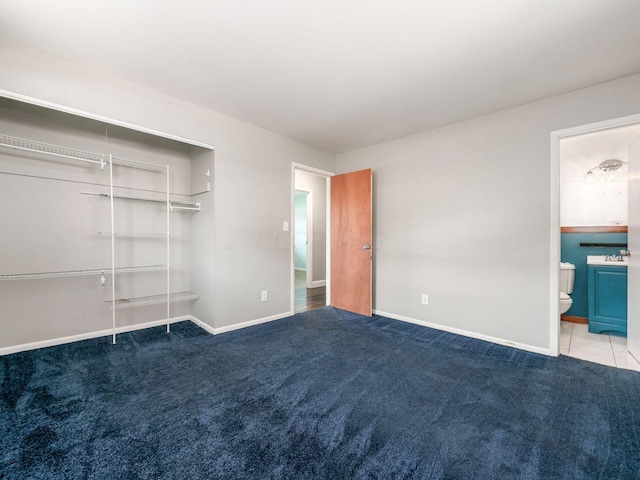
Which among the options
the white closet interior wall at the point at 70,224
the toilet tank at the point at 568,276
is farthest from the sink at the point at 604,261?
the white closet interior wall at the point at 70,224

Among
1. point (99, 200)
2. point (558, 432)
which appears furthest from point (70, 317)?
point (558, 432)

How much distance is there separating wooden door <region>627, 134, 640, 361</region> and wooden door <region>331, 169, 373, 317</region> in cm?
246

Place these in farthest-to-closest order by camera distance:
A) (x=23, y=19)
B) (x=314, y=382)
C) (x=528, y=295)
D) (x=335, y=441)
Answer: (x=528, y=295) < (x=314, y=382) < (x=23, y=19) < (x=335, y=441)

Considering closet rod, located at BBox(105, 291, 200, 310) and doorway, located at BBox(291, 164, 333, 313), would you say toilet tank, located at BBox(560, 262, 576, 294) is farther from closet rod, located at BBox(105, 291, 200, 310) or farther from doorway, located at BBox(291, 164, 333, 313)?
closet rod, located at BBox(105, 291, 200, 310)

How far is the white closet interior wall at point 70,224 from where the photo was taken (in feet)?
8.15

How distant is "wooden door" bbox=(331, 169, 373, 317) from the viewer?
3813 millimetres

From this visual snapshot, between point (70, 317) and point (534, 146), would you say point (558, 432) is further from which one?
point (70, 317)

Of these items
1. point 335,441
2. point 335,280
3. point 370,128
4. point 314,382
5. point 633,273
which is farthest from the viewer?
point 335,280

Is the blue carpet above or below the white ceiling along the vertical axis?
below

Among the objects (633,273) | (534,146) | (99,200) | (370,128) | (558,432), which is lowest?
(558,432)

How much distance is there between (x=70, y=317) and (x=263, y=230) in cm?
211

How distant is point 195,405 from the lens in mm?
1808

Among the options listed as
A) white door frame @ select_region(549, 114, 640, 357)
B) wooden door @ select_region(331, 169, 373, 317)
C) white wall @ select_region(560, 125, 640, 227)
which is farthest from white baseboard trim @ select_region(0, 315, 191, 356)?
white wall @ select_region(560, 125, 640, 227)

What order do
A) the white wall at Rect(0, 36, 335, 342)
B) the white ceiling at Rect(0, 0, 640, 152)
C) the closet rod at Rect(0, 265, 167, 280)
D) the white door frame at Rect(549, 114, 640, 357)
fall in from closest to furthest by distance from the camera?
1. the white ceiling at Rect(0, 0, 640, 152)
2. the white wall at Rect(0, 36, 335, 342)
3. the closet rod at Rect(0, 265, 167, 280)
4. the white door frame at Rect(549, 114, 640, 357)
